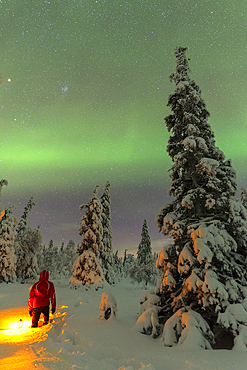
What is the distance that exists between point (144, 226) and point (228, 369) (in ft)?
119

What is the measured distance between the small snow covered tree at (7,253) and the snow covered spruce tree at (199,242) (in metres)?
21.3

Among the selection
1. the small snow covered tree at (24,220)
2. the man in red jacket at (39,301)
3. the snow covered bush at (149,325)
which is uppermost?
the small snow covered tree at (24,220)

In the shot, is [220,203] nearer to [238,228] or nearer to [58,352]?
[238,228]

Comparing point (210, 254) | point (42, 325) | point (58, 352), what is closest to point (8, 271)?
point (42, 325)

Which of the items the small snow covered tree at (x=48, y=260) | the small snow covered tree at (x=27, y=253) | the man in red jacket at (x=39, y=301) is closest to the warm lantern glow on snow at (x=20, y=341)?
the man in red jacket at (x=39, y=301)

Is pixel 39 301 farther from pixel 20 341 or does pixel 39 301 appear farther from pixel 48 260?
pixel 48 260

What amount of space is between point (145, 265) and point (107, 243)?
12872 mm

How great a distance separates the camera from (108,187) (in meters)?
28.8

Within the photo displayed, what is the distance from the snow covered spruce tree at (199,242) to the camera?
546cm

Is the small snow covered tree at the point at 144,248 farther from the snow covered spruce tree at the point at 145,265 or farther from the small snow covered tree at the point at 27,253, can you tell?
the small snow covered tree at the point at 27,253

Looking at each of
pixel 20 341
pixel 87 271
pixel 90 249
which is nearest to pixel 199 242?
pixel 20 341

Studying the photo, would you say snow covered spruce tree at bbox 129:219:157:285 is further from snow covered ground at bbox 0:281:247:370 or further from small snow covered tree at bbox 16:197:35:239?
snow covered ground at bbox 0:281:247:370

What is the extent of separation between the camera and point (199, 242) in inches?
235

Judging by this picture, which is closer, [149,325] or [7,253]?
[149,325]
